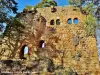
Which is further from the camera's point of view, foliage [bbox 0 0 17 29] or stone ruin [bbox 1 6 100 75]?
stone ruin [bbox 1 6 100 75]

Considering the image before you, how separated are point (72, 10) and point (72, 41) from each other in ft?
10.6

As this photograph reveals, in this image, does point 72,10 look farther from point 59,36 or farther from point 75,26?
point 59,36

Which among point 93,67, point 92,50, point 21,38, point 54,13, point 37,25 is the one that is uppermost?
point 54,13

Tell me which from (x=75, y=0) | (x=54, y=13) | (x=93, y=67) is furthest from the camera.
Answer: (x=54, y=13)

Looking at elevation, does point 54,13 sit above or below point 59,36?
above

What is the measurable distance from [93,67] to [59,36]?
4.35 m

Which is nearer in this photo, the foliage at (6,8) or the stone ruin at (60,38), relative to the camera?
the foliage at (6,8)

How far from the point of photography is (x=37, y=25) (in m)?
18.5

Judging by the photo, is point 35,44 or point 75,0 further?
point 35,44

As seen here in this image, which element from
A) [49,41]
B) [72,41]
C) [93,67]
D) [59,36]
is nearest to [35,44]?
[49,41]

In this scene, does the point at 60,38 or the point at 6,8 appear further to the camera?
the point at 60,38

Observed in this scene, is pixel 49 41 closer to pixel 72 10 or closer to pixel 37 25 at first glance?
pixel 37 25

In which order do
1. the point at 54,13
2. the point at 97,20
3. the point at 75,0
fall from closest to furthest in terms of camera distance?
1. the point at 97,20
2. the point at 75,0
3. the point at 54,13

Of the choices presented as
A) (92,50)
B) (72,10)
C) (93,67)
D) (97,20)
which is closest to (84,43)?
(92,50)
